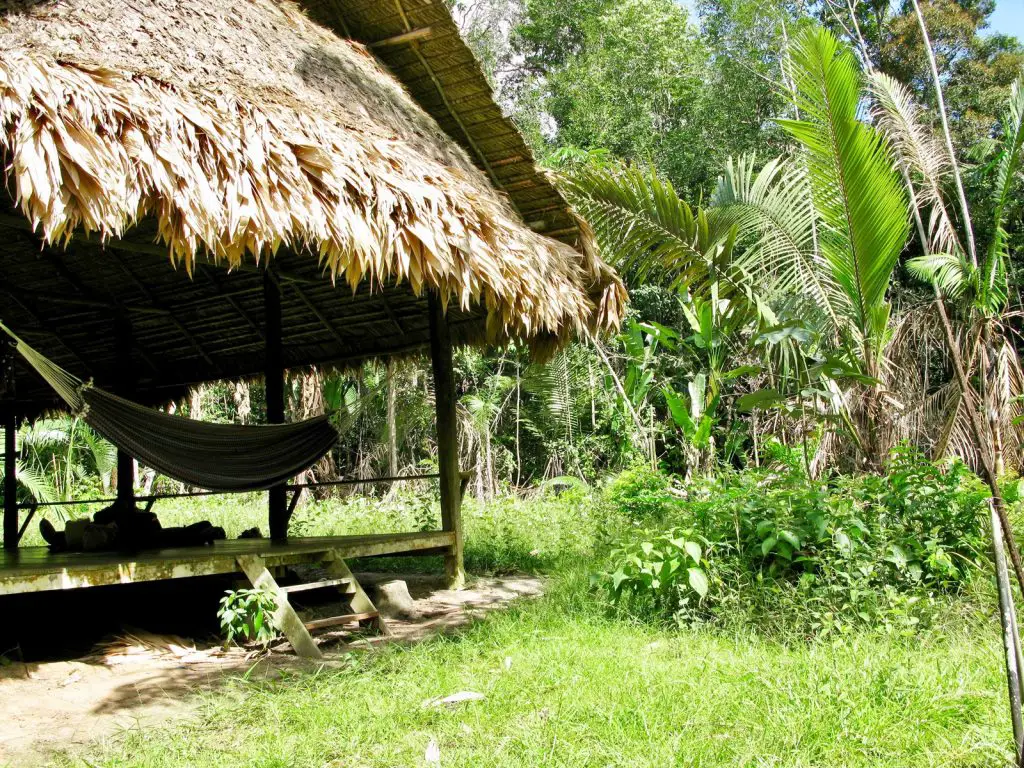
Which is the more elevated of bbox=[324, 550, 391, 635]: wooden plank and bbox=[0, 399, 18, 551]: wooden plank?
bbox=[0, 399, 18, 551]: wooden plank

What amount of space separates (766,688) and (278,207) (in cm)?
214

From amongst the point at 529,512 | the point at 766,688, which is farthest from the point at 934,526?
the point at 529,512

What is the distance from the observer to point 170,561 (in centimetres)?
327

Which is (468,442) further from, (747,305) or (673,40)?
(673,40)

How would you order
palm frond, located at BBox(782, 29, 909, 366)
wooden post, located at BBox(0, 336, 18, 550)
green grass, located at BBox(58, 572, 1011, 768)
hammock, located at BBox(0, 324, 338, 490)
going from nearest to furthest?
green grass, located at BBox(58, 572, 1011, 768)
palm frond, located at BBox(782, 29, 909, 366)
hammock, located at BBox(0, 324, 338, 490)
wooden post, located at BBox(0, 336, 18, 550)

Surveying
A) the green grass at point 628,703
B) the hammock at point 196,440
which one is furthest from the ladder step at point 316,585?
the hammock at point 196,440

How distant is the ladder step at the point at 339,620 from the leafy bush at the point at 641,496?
6.02 ft

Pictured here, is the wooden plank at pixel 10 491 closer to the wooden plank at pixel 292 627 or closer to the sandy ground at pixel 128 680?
the sandy ground at pixel 128 680

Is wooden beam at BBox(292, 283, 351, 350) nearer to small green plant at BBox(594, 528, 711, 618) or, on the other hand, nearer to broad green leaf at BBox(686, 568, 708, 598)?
small green plant at BBox(594, 528, 711, 618)

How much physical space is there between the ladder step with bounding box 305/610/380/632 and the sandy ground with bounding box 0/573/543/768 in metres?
0.08

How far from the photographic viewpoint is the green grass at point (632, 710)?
192 cm

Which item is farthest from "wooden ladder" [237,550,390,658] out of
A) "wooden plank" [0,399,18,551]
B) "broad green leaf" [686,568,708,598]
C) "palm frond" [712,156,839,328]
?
"wooden plank" [0,399,18,551]

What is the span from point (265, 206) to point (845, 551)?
2288mm

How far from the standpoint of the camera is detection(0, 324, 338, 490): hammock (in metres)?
3.31
